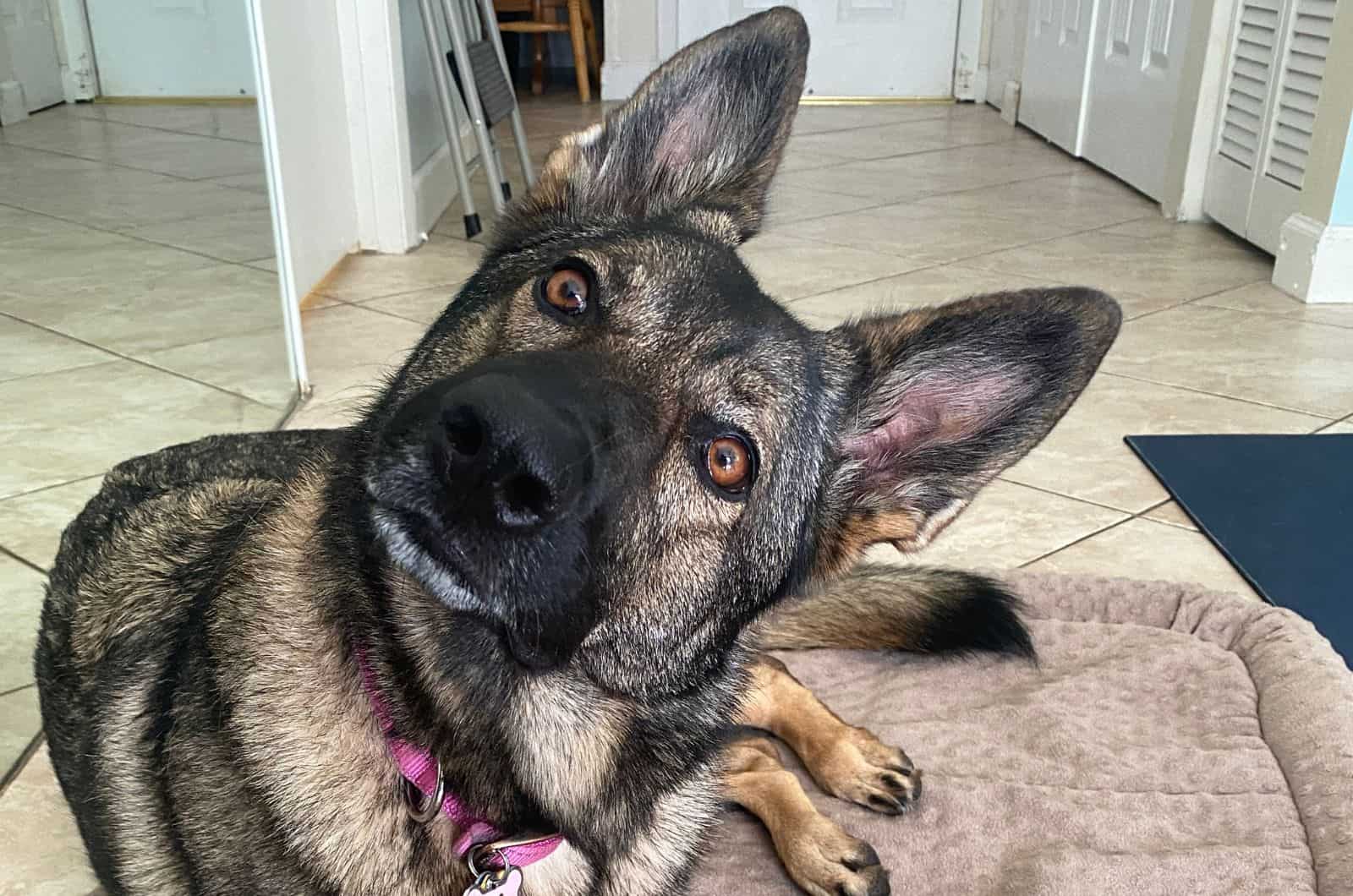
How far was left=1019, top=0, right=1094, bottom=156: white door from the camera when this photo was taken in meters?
7.33

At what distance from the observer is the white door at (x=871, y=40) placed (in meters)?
9.52

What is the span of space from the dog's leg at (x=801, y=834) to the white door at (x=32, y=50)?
74.3 inches

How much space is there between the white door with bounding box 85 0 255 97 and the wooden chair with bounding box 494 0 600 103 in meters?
7.08

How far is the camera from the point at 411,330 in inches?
166

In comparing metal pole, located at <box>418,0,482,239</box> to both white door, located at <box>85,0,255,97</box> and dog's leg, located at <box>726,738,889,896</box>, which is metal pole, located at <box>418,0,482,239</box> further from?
dog's leg, located at <box>726,738,889,896</box>

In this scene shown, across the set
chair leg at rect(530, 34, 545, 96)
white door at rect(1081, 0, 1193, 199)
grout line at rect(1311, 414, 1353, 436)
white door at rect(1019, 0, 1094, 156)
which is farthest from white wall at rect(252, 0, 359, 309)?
chair leg at rect(530, 34, 545, 96)

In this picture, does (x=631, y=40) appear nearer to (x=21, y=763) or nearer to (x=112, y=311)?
(x=112, y=311)

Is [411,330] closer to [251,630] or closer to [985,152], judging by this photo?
[251,630]

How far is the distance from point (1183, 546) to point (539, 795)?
6.62ft

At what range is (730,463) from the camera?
145 cm

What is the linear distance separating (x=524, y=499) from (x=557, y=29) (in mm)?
9723

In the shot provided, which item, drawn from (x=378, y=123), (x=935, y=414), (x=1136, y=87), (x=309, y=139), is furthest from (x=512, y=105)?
(x=935, y=414)

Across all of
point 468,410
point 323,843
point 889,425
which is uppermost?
point 468,410

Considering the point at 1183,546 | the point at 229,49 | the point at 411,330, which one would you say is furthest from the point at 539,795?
the point at 411,330
